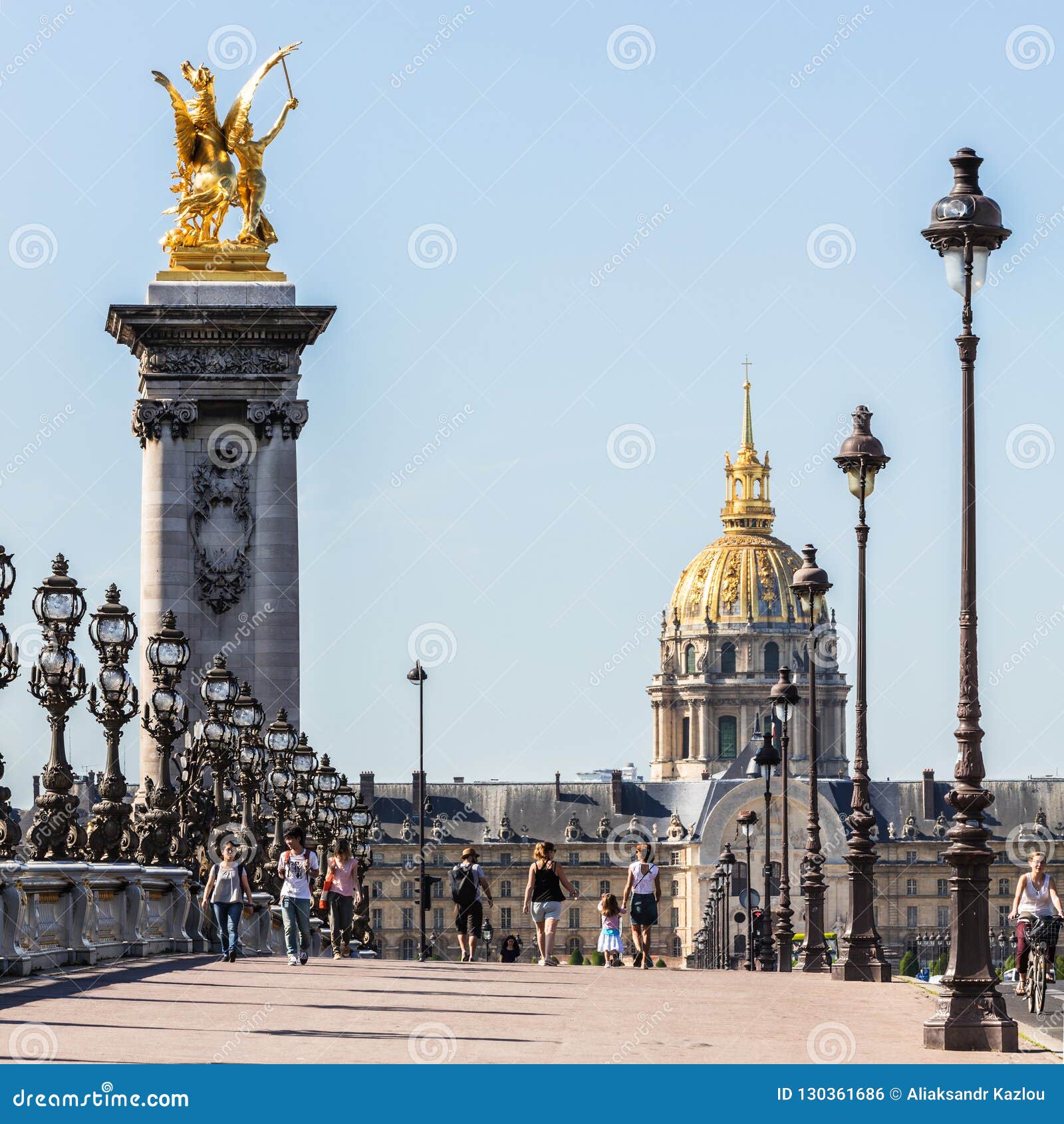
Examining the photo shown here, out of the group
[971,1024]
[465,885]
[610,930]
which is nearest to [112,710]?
[465,885]

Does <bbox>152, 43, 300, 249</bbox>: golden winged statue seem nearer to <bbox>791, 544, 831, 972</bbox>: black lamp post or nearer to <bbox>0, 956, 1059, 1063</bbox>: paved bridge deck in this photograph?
<bbox>791, 544, 831, 972</bbox>: black lamp post

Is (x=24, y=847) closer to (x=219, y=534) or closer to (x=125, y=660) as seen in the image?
(x=125, y=660)

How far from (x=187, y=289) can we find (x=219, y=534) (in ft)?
16.7

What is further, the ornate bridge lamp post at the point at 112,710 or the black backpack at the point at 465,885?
the black backpack at the point at 465,885

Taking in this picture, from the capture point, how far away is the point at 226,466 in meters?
58.3

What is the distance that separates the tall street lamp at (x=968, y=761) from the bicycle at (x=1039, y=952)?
218 inches

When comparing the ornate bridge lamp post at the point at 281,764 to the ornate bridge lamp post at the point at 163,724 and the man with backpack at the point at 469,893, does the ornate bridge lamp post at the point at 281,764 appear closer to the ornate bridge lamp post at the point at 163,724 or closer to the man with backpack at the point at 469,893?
the man with backpack at the point at 469,893

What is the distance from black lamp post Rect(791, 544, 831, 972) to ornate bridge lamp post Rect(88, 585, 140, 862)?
11567mm

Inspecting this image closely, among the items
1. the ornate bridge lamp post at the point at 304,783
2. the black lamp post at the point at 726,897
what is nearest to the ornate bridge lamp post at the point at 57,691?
the ornate bridge lamp post at the point at 304,783

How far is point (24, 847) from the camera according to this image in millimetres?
32938

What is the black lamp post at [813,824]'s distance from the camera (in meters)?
44.4

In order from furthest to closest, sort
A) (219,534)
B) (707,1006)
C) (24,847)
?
(219,534) → (24,847) → (707,1006)

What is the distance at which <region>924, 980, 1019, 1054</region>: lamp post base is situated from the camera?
2214 centimetres
